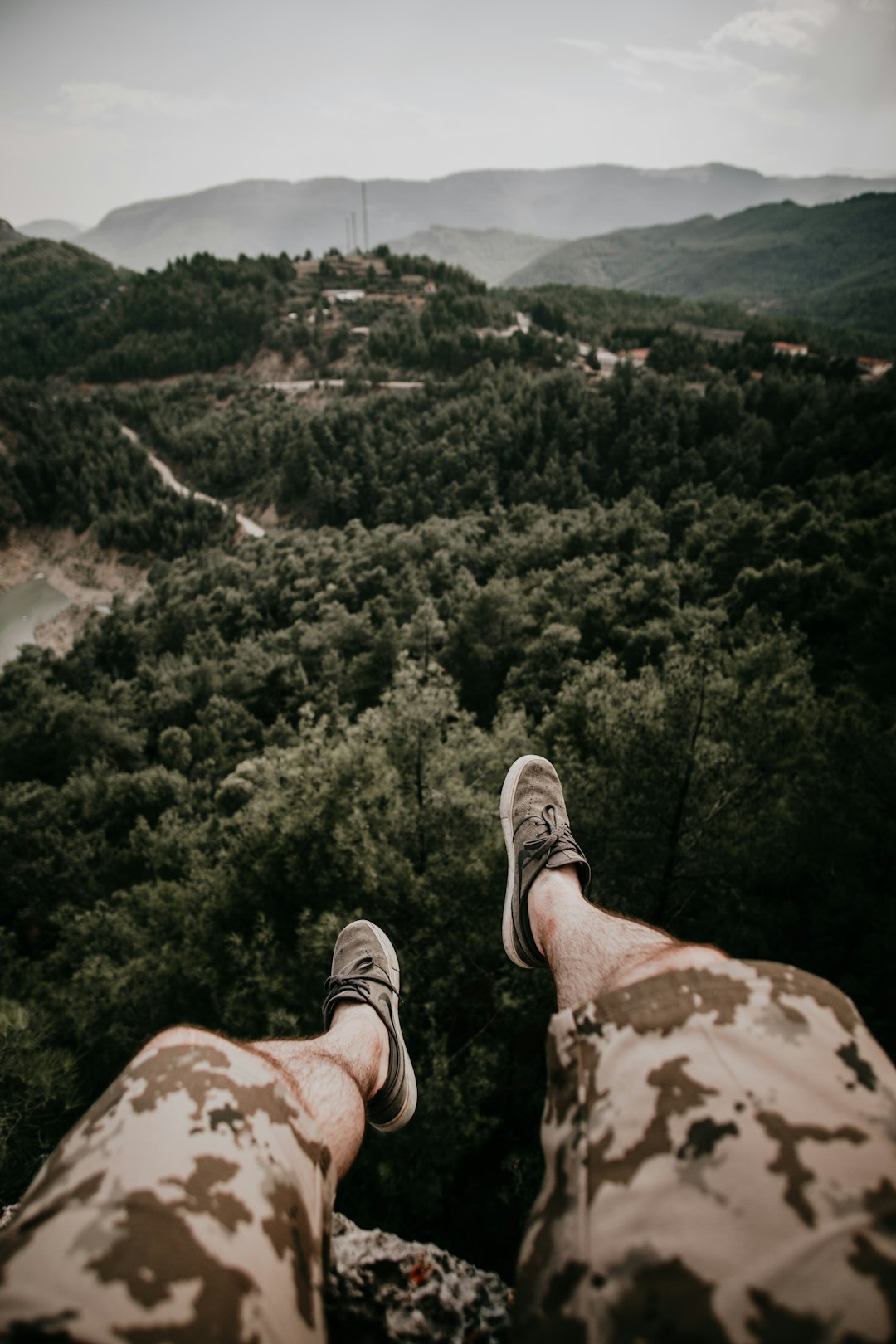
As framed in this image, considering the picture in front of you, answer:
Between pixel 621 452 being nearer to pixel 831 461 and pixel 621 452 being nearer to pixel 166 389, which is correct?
pixel 831 461

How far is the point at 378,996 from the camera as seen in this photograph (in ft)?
16.5

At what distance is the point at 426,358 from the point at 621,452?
44763mm

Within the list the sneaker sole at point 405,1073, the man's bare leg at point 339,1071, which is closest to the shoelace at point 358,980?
the sneaker sole at point 405,1073

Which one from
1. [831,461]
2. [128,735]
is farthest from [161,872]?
[831,461]

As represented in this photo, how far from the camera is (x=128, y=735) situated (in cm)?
3366

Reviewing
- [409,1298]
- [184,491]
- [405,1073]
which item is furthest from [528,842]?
[184,491]

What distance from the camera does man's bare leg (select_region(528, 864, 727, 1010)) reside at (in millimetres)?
2646

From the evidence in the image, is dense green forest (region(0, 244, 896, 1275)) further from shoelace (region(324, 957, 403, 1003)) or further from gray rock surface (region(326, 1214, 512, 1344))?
gray rock surface (region(326, 1214, 512, 1344))

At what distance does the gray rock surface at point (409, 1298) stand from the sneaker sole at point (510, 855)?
1.94 metres

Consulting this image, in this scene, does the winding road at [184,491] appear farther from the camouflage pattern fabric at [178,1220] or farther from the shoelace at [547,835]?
the camouflage pattern fabric at [178,1220]

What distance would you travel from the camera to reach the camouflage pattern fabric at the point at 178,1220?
1.58 m

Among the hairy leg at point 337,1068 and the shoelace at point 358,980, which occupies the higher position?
the hairy leg at point 337,1068

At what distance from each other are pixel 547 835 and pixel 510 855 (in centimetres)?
53

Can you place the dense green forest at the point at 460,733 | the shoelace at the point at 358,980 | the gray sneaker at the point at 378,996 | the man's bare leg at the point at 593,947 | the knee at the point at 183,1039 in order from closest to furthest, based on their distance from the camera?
the knee at the point at 183,1039 < the man's bare leg at the point at 593,947 < the gray sneaker at the point at 378,996 < the shoelace at the point at 358,980 < the dense green forest at the point at 460,733
